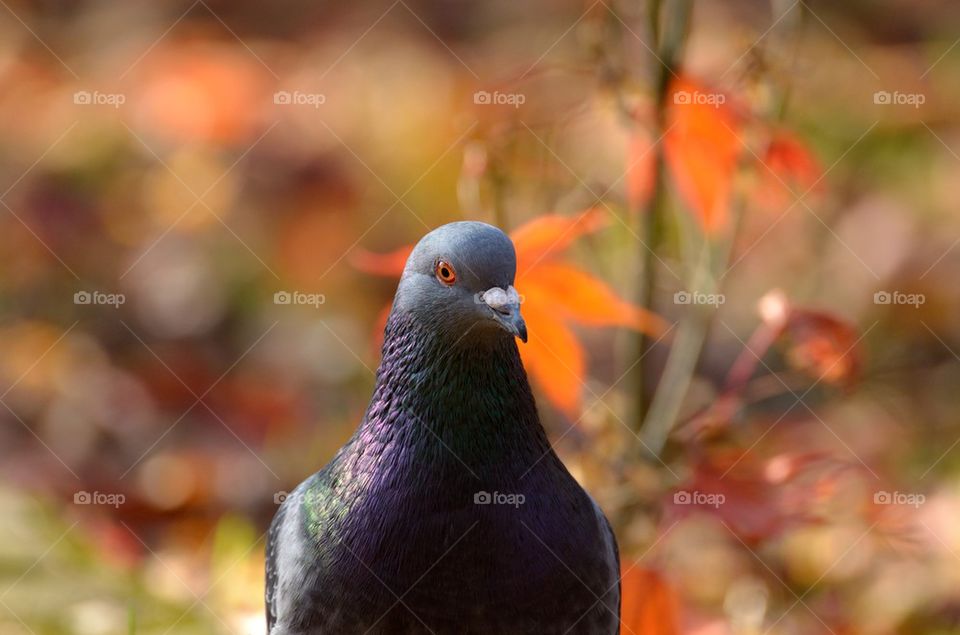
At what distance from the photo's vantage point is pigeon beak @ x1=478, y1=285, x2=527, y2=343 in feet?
6.98

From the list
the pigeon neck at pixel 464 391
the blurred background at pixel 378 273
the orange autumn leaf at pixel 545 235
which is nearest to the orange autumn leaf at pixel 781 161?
the blurred background at pixel 378 273

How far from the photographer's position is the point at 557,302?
9.88 feet

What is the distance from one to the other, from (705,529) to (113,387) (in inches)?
115

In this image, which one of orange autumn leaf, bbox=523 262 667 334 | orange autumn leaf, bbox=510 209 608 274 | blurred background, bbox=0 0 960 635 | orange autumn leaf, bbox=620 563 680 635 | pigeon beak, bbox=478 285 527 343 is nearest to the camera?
pigeon beak, bbox=478 285 527 343

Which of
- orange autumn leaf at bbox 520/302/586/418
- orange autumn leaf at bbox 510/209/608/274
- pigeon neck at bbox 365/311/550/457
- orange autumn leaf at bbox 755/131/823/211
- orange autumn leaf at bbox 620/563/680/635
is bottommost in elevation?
orange autumn leaf at bbox 620/563/680/635

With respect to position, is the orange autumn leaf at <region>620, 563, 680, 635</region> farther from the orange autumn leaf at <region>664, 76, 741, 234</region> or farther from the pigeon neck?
the orange autumn leaf at <region>664, 76, 741, 234</region>

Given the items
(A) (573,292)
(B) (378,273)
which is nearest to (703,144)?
(A) (573,292)

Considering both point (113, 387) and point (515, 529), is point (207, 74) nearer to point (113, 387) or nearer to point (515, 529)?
point (113, 387)

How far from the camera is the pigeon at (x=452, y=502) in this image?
2.28m

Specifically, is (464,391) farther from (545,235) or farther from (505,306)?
(545,235)

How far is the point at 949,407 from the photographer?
5770mm

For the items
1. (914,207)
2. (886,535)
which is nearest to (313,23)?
(914,207)

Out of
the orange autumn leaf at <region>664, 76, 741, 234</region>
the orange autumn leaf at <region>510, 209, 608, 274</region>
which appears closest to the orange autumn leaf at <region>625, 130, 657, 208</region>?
the orange autumn leaf at <region>664, 76, 741, 234</region>

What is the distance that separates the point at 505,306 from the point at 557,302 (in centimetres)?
86
